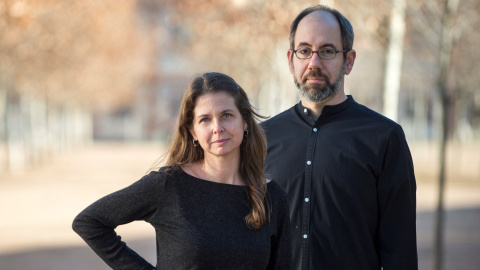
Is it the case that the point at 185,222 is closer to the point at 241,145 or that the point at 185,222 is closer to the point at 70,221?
the point at 241,145

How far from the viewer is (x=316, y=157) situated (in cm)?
359

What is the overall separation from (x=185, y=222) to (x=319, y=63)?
3.60 feet

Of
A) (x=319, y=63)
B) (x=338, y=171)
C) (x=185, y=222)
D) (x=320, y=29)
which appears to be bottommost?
(x=185, y=222)

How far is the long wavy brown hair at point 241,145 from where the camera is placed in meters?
2.90

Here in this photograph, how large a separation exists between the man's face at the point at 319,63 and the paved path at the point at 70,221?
6.74 meters

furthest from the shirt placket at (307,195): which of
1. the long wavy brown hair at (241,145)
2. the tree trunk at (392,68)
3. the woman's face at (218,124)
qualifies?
the tree trunk at (392,68)

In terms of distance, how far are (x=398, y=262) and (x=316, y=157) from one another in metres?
0.56

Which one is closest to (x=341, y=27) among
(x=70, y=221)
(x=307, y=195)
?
(x=307, y=195)

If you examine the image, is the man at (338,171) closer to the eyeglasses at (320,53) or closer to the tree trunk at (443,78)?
the eyeglasses at (320,53)

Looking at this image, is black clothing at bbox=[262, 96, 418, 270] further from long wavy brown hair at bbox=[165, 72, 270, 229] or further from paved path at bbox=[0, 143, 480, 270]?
paved path at bbox=[0, 143, 480, 270]

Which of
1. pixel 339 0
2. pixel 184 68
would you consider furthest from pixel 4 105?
pixel 184 68

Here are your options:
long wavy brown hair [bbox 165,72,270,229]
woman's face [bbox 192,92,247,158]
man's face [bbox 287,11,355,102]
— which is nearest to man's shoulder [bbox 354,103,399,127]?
man's face [bbox 287,11,355,102]

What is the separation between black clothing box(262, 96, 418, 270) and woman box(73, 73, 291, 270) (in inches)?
22.2

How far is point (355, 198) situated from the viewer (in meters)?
3.43
